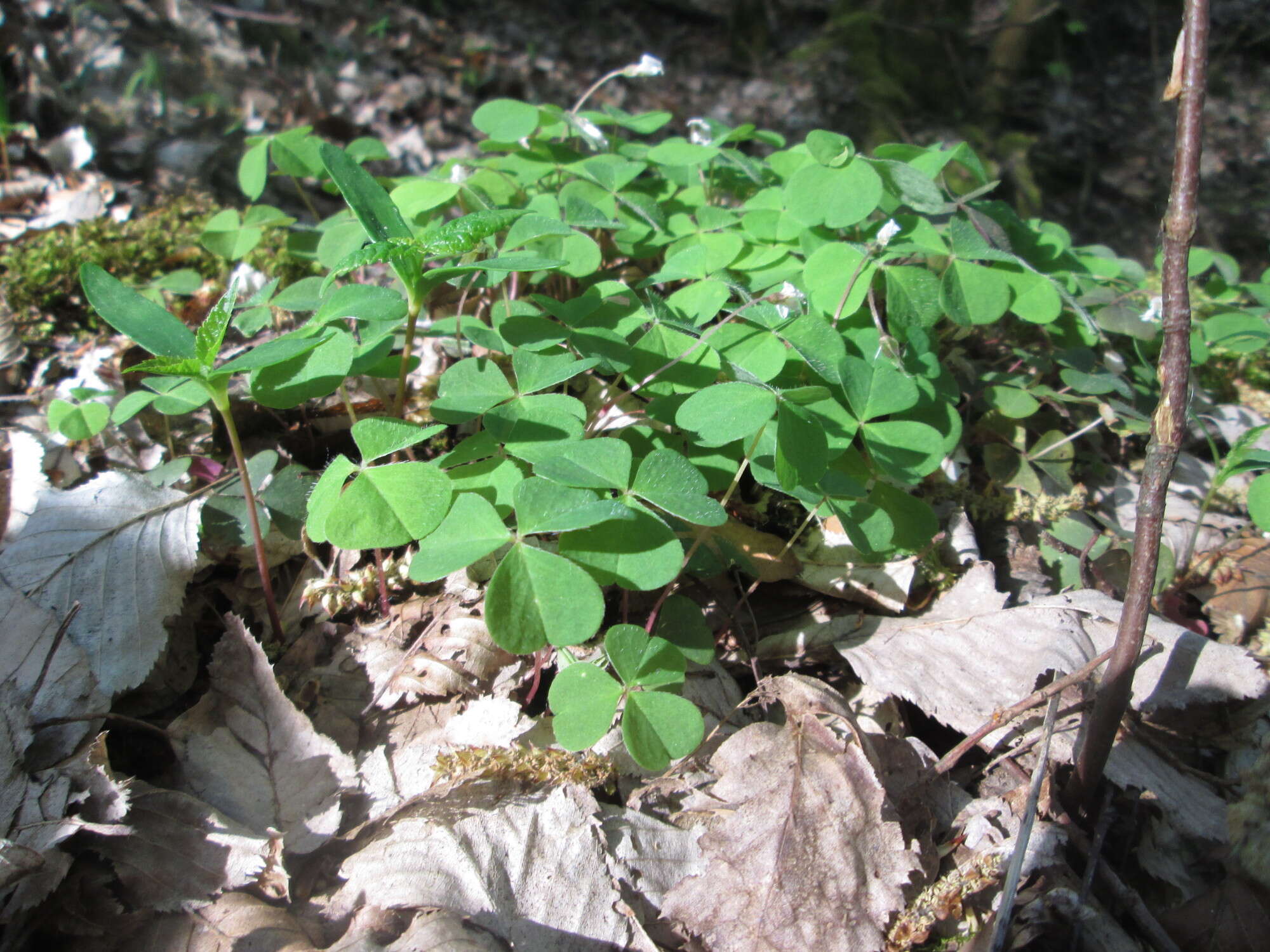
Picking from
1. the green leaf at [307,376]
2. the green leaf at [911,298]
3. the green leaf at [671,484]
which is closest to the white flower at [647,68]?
the green leaf at [911,298]

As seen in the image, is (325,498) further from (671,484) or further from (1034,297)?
(1034,297)

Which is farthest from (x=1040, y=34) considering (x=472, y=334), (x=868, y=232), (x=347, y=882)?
(x=347, y=882)

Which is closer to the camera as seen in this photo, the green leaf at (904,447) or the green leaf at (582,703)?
the green leaf at (582,703)

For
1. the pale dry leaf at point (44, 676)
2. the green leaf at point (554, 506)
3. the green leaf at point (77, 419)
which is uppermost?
the green leaf at point (554, 506)

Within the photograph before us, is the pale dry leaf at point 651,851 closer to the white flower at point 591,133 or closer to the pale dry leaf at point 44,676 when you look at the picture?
the pale dry leaf at point 44,676

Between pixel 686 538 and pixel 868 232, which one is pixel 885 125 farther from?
pixel 686 538

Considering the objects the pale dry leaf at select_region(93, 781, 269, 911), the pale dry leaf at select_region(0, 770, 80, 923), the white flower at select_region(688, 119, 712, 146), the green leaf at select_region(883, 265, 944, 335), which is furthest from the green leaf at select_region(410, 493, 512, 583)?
the white flower at select_region(688, 119, 712, 146)
